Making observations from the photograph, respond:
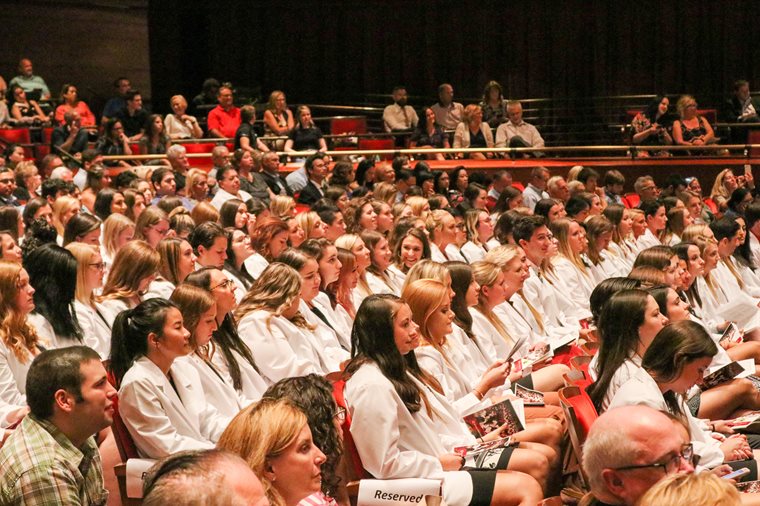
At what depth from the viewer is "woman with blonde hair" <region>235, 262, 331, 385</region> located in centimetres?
482

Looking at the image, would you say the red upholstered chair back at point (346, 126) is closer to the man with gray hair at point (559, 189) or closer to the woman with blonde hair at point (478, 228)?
the man with gray hair at point (559, 189)

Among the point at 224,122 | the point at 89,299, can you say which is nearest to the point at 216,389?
the point at 89,299

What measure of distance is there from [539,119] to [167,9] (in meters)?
6.58

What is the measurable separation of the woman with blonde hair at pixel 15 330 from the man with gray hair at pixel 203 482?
2318 mm

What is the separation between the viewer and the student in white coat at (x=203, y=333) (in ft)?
14.1

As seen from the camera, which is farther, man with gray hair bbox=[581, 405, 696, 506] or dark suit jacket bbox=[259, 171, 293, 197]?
dark suit jacket bbox=[259, 171, 293, 197]

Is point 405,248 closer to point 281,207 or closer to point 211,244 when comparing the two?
point 211,244

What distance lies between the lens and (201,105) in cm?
1483

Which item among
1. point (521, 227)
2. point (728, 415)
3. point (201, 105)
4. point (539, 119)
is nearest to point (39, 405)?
point (728, 415)

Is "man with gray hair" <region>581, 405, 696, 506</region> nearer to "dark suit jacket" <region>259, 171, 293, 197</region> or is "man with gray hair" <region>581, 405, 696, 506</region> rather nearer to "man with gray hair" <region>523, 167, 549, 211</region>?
"dark suit jacket" <region>259, 171, 293, 197</region>

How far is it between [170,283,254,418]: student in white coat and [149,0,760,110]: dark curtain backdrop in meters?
12.8

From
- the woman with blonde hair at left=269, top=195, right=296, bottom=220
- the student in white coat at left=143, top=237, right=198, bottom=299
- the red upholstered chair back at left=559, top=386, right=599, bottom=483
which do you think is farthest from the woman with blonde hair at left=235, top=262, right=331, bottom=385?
the woman with blonde hair at left=269, top=195, right=296, bottom=220

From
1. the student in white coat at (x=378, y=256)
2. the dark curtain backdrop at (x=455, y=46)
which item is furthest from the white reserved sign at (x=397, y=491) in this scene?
the dark curtain backdrop at (x=455, y=46)

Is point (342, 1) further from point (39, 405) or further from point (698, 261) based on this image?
point (39, 405)
